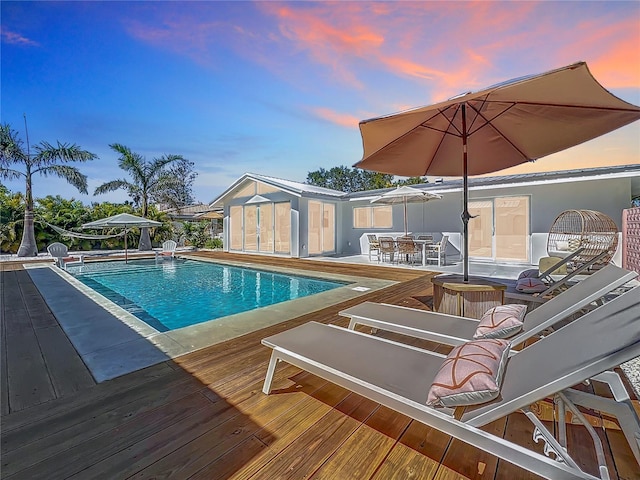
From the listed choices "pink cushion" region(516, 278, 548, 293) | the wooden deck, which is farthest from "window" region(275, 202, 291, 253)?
the wooden deck

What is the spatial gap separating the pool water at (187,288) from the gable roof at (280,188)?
3.95 m

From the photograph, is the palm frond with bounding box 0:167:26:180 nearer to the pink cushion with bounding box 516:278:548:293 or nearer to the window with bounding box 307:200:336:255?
the window with bounding box 307:200:336:255

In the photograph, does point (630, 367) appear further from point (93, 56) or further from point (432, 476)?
point (93, 56)

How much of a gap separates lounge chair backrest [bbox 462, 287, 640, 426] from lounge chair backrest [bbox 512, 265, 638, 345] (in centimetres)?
53

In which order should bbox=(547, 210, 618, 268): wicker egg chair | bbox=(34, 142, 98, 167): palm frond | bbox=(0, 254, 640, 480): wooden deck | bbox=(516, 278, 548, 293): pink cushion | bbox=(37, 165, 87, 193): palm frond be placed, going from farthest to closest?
bbox=(37, 165, 87, 193): palm frond < bbox=(34, 142, 98, 167): palm frond < bbox=(547, 210, 618, 268): wicker egg chair < bbox=(516, 278, 548, 293): pink cushion < bbox=(0, 254, 640, 480): wooden deck

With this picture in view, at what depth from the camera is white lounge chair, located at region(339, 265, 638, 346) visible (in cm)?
251

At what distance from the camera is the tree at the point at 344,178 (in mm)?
38656

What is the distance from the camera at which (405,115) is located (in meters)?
3.12

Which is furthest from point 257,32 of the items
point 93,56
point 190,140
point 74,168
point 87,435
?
point 190,140

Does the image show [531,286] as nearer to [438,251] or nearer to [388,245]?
[438,251]

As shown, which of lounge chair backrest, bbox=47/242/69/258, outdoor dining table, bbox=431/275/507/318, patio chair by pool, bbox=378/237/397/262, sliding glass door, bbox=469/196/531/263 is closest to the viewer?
outdoor dining table, bbox=431/275/507/318

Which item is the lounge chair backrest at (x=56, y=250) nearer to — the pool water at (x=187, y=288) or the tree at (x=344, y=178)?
the pool water at (x=187, y=288)

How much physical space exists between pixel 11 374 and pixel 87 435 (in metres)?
1.61

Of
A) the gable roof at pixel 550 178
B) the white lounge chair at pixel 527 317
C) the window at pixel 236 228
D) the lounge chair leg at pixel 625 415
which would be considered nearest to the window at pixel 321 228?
the window at pixel 236 228
